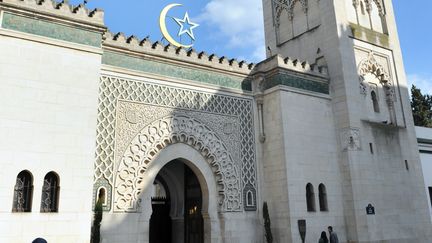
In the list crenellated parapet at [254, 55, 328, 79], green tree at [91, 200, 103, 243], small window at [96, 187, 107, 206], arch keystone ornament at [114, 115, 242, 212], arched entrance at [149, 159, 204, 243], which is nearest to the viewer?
green tree at [91, 200, 103, 243]

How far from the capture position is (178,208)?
33.1ft

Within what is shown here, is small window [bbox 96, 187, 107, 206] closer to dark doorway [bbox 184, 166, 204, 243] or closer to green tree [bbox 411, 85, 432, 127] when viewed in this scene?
dark doorway [bbox 184, 166, 204, 243]

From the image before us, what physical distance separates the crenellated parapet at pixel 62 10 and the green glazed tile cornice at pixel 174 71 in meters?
0.80

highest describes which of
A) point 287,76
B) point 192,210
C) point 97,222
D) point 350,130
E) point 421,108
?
point 421,108

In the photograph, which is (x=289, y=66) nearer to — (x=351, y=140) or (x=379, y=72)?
(x=351, y=140)

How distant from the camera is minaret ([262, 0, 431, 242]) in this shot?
31.4ft

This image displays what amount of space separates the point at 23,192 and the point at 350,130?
7.46m

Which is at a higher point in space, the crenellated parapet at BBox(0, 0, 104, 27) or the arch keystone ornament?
the crenellated parapet at BBox(0, 0, 104, 27)

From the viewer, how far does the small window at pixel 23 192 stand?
6.25m

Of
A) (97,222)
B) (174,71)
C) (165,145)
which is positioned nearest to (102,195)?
(97,222)

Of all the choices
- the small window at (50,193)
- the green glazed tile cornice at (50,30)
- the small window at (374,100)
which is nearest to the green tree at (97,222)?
the small window at (50,193)

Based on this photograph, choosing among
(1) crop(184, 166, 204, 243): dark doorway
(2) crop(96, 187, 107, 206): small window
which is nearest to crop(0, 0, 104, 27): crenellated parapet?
(2) crop(96, 187, 107, 206): small window

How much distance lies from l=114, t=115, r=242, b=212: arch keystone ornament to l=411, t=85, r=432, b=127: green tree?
624 inches

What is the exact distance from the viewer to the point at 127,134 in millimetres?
7996
